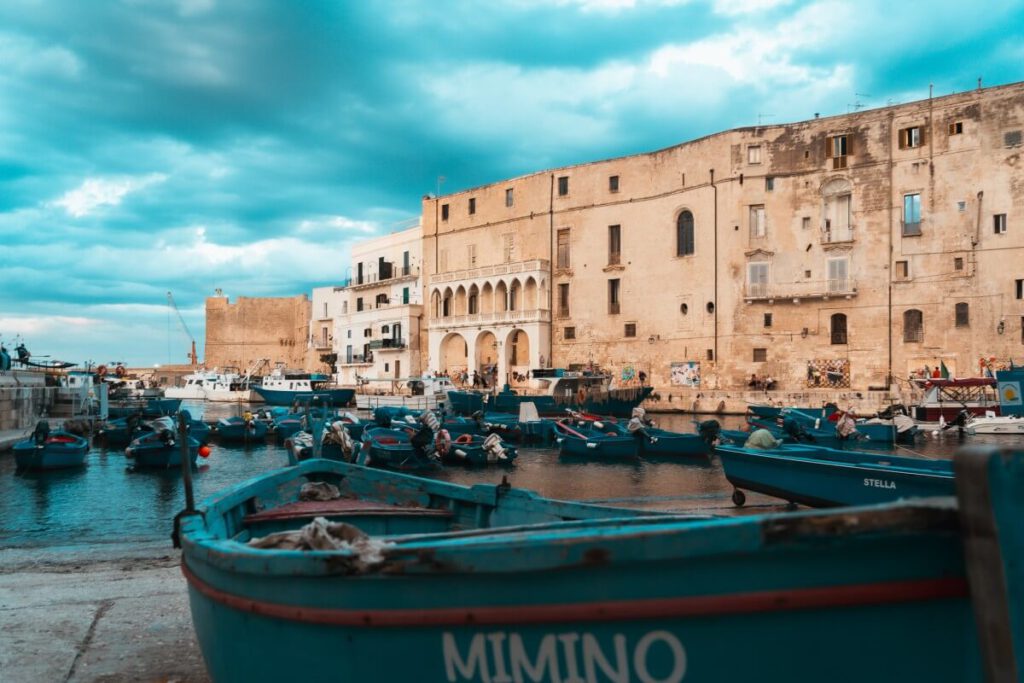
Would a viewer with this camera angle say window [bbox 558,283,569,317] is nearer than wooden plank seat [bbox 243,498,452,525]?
No

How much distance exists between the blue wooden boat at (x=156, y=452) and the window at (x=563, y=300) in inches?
1251

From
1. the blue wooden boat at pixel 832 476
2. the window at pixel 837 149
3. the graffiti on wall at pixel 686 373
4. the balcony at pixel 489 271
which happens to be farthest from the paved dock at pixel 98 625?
the balcony at pixel 489 271

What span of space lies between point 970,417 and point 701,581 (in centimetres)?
3040

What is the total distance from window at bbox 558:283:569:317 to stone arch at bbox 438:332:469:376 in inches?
306

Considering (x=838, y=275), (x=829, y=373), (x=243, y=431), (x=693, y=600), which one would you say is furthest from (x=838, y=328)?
(x=693, y=600)

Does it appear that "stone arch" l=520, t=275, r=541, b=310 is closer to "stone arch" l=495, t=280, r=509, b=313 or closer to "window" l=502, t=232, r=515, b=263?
"stone arch" l=495, t=280, r=509, b=313

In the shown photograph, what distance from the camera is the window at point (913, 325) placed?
1468 inches

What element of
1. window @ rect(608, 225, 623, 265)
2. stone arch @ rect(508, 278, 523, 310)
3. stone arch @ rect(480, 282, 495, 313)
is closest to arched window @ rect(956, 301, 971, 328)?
window @ rect(608, 225, 623, 265)

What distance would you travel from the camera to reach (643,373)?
4522cm

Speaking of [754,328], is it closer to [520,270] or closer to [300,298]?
[520,270]

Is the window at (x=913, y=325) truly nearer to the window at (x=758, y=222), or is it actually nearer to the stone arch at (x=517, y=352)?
the window at (x=758, y=222)

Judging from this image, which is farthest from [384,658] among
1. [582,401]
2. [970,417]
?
[582,401]

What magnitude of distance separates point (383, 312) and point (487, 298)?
9.83 m

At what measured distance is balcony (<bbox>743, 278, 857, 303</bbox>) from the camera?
3944 centimetres
